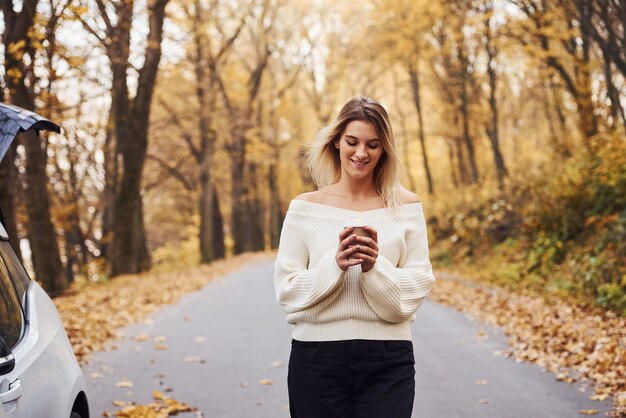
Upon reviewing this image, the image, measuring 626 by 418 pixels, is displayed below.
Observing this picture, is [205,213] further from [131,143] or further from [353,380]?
[353,380]

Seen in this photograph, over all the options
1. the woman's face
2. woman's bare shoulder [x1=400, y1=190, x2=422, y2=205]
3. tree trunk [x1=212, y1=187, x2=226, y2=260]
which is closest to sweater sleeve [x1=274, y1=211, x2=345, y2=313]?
the woman's face

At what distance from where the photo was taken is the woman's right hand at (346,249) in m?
3.00

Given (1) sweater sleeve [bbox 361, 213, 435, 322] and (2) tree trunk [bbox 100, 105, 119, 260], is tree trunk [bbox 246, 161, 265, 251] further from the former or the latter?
(1) sweater sleeve [bbox 361, 213, 435, 322]

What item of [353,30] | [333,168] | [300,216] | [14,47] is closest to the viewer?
[300,216]

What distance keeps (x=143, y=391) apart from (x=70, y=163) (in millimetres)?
25012

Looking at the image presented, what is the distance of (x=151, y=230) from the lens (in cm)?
5212

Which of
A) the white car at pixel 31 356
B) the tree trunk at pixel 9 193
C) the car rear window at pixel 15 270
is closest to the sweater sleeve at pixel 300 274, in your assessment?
the white car at pixel 31 356

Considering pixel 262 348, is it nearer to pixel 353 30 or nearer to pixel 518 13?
pixel 518 13

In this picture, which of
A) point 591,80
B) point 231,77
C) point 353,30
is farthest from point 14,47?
point 353,30

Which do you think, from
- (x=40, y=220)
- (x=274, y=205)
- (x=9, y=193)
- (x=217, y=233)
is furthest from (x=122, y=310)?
(x=274, y=205)

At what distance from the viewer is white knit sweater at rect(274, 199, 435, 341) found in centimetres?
314

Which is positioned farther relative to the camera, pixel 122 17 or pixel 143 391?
pixel 122 17

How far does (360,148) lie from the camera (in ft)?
11.0

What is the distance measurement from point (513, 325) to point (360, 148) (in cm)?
864
